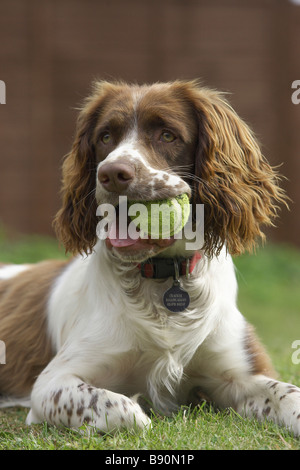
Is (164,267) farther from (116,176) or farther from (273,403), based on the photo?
(273,403)

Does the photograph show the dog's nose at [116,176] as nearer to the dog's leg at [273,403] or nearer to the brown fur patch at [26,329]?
the dog's leg at [273,403]

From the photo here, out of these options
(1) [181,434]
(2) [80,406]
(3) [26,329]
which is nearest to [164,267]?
(2) [80,406]

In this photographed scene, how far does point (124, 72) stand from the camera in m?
9.00

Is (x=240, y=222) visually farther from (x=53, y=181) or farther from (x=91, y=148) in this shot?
(x=53, y=181)

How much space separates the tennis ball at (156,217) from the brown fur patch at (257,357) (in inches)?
24.7

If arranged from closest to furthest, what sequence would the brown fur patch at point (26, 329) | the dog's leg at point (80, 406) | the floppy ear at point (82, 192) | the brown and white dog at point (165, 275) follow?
the dog's leg at point (80, 406) < the brown and white dog at point (165, 275) < the floppy ear at point (82, 192) < the brown fur patch at point (26, 329)

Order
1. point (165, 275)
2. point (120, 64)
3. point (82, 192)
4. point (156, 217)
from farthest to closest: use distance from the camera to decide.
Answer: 1. point (120, 64)
2. point (82, 192)
3. point (165, 275)
4. point (156, 217)

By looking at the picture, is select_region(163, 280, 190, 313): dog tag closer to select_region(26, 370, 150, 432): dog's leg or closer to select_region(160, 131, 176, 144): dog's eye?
select_region(26, 370, 150, 432): dog's leg

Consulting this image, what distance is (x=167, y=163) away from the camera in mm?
2721

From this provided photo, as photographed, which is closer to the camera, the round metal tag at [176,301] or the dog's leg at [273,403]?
the dog's leg at [273,403]

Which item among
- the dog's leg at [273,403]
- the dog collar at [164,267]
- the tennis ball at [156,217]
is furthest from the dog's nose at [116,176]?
the dog's leg at [273,403]

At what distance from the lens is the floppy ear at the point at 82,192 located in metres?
3.00

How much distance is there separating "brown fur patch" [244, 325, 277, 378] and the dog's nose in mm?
881

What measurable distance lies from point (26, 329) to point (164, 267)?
943 millimetres
